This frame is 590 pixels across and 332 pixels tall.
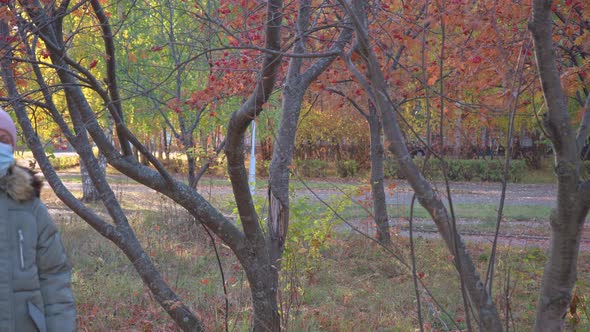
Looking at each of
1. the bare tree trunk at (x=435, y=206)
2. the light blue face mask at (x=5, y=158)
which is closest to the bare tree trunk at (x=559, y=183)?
the bare tree trunk at (x=435, y=206)

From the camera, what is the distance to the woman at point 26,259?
2.16 metres

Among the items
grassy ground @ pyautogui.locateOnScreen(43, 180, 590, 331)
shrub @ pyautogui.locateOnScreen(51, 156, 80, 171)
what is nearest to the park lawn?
grassy ground @ pyautogui.locateOnScreen(43, 180, 590, 331)

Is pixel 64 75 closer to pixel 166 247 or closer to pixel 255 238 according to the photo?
pixel 255 238

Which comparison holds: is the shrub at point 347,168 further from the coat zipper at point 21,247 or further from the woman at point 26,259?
the coat zipper at point 21,247

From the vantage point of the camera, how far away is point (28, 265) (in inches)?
86.7

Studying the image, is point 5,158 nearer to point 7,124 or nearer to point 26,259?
point 7,124

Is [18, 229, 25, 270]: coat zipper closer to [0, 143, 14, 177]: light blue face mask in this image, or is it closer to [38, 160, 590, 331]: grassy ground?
[0, 143, 14, 177]: light blue face mask

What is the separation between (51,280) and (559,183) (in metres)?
2.14

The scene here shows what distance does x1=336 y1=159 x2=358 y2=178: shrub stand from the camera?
25.0 meters

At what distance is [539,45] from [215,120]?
30.0 feet

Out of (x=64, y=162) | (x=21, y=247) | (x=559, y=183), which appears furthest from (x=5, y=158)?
(x=64, y=162)

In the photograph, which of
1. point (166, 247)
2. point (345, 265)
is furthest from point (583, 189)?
point (166, 247)

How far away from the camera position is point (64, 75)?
12.5 ft

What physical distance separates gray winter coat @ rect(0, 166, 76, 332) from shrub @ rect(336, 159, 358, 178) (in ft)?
75.0
